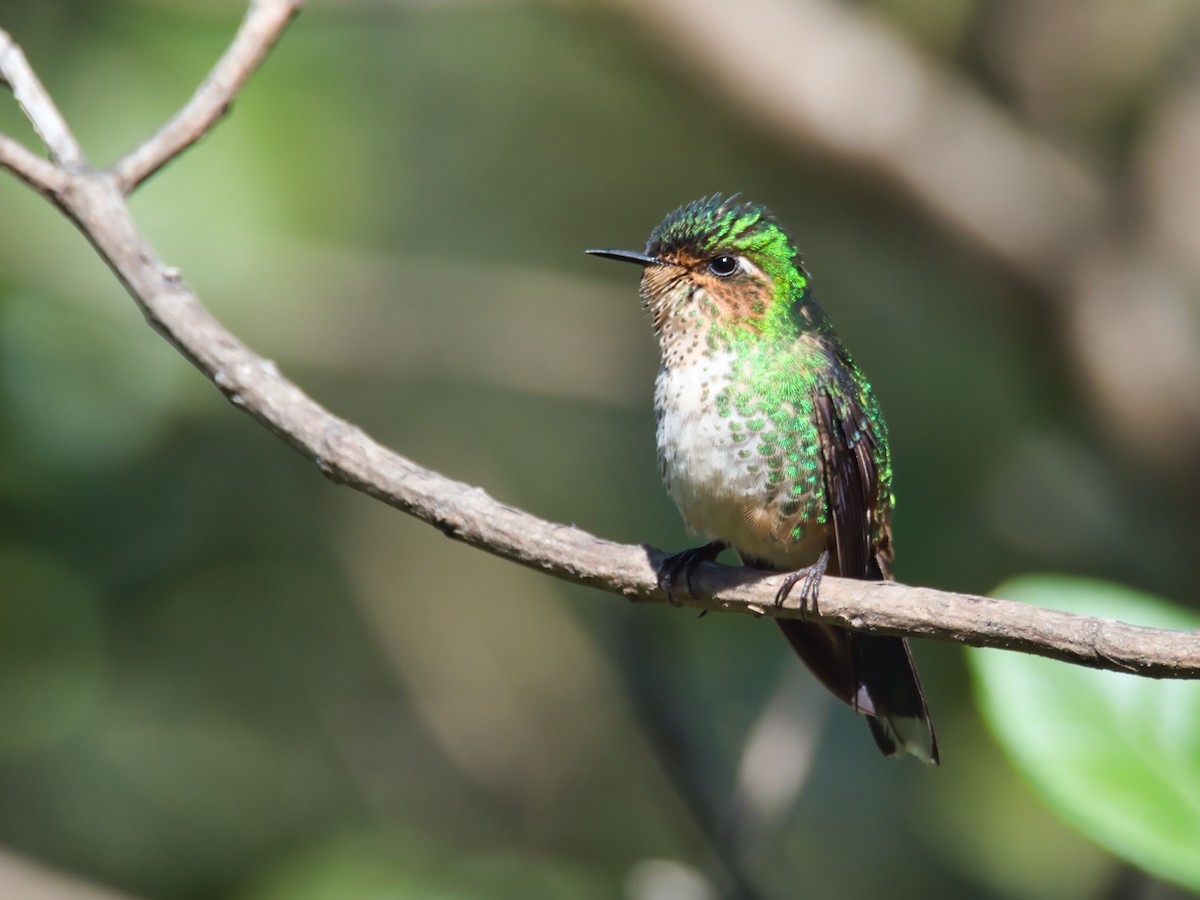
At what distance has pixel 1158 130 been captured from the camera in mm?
4988

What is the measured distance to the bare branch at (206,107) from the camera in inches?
97.3

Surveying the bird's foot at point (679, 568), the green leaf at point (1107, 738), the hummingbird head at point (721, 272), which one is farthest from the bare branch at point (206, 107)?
the green leaf at point (1107, 738)

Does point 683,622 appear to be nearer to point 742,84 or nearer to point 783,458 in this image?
point 742,84

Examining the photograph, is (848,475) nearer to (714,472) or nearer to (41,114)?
(714,472)

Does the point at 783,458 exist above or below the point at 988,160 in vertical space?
below

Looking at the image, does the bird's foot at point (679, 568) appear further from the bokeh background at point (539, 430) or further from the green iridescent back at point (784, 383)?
the bokeh background at point (539, 430)

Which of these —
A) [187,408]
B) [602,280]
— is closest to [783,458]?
[187,408]

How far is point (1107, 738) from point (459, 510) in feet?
4.44

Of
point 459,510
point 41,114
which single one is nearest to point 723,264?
point 459,510

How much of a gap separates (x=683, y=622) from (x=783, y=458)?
2.44 meters

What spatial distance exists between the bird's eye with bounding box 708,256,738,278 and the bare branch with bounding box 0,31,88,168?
4.20ft

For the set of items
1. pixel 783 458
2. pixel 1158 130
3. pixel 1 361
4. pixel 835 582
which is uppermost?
pixel 1158 130

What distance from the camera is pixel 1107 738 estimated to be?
2643mm

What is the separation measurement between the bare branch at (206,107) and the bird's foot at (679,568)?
1.15m
